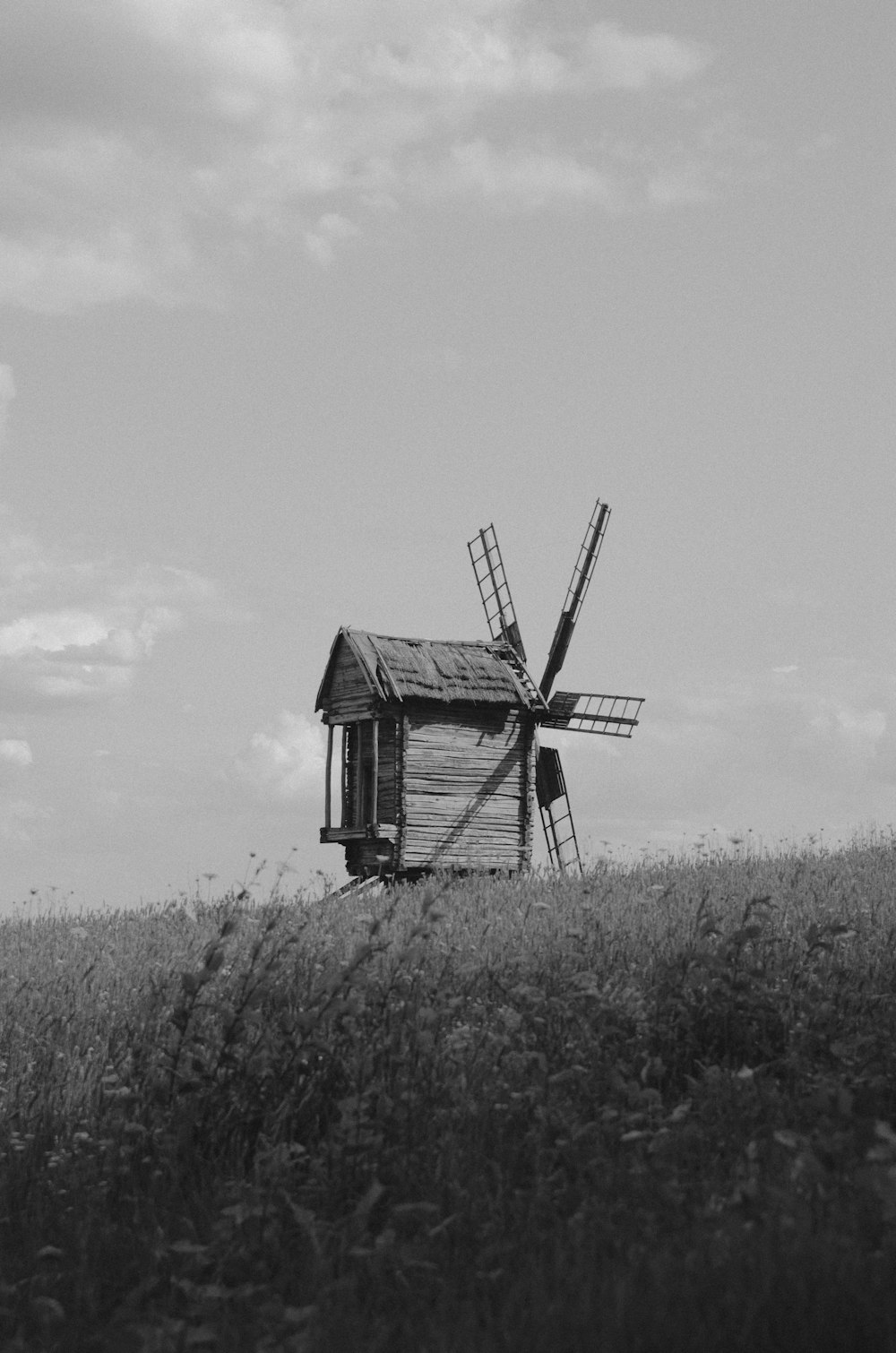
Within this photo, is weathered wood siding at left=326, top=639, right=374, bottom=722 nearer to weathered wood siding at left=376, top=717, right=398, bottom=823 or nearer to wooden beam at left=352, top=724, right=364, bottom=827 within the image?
wooden beam at left=352, top=724, right=364, bottom=827

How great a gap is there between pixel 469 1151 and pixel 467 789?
20.2m

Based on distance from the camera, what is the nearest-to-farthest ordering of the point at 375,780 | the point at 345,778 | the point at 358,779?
the point at 375,780 < the point at 358,779 < the point at 345,778

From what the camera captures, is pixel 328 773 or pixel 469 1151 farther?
pixel 328 773

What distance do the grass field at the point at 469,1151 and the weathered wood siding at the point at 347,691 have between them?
15.6 meters

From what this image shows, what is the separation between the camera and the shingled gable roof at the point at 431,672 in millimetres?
26016

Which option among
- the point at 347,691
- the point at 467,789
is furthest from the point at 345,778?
the point at 467,789

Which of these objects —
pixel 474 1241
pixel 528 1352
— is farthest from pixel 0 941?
pixel 528 1352

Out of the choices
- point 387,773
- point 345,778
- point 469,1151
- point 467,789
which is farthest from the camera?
point 345,778

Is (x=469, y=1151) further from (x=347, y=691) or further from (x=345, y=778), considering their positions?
(x=345, y=778)

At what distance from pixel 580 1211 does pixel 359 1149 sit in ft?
4.42

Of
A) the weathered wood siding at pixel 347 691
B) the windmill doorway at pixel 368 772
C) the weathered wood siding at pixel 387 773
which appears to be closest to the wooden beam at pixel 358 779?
the windmill doorway at pixel 368 772

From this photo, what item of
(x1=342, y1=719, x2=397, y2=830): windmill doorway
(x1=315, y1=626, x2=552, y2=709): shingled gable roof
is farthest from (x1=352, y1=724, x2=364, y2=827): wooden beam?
(x1=315, y1=626, x2=552, y2=709): shingled gable roof

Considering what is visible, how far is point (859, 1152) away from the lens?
604cm

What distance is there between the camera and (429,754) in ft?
86.3
